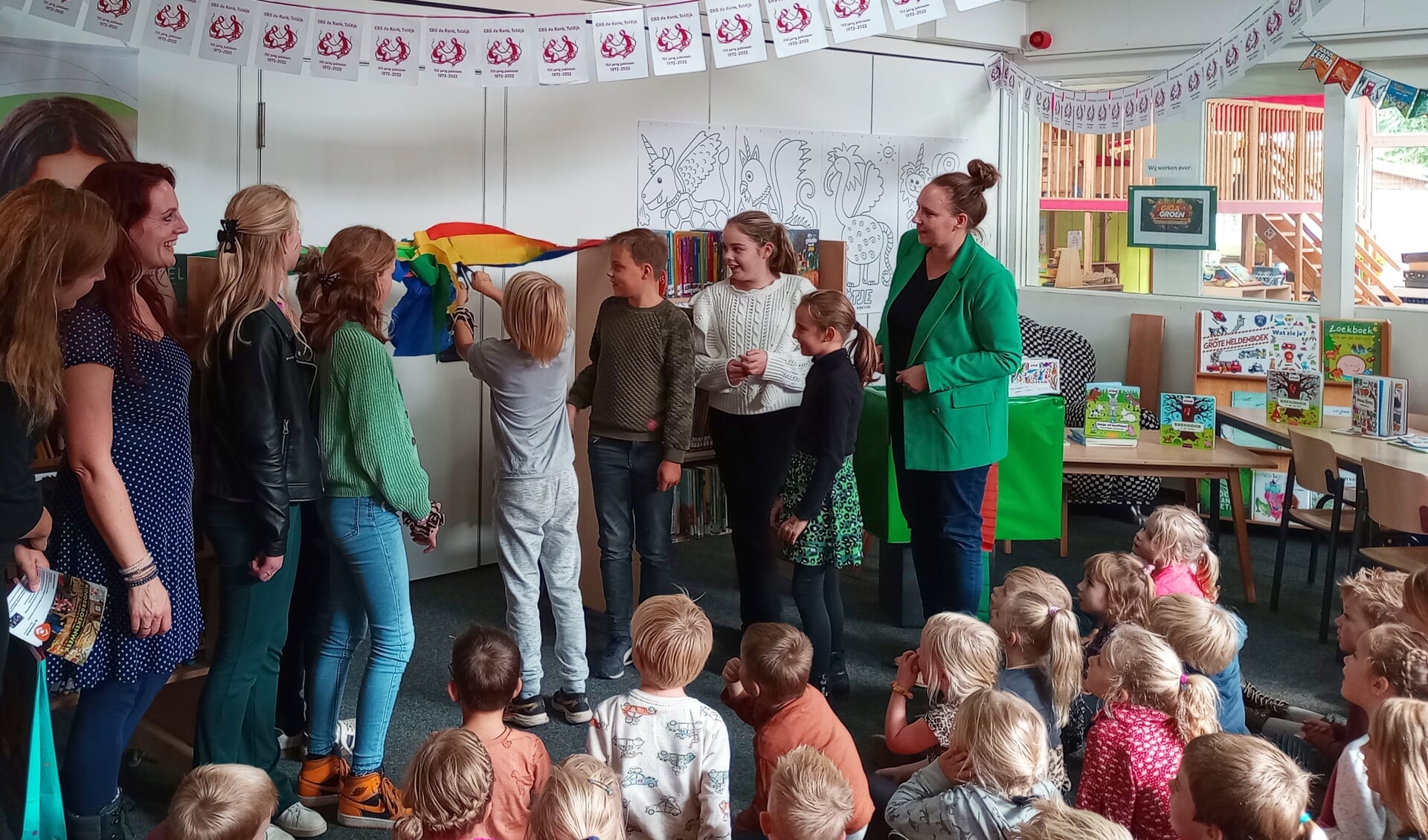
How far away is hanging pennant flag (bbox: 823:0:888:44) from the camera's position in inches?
154

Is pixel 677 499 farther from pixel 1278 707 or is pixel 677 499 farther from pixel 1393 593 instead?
pixel 1393 593

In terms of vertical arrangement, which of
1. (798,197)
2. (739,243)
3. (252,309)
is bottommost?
(252,309)

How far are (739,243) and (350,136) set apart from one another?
5.98 ft

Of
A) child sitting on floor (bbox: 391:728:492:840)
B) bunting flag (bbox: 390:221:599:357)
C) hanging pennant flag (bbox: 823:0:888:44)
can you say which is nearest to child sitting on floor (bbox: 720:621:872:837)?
child sitting on floor (bbox: 391:728:492:840)

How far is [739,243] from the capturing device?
3936 mm

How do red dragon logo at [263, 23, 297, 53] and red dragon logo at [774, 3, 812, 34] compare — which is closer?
red dragon logo at [263, 23, 297, 53]

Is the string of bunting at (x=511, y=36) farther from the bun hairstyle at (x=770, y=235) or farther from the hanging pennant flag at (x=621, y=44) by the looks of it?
the bun hairstyle at (x=770, y=235)

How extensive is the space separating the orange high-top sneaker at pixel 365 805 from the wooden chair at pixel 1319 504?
3313 mm

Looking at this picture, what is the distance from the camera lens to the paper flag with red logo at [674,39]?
4117 mm

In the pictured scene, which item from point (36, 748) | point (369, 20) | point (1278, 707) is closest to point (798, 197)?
point (369, 20)

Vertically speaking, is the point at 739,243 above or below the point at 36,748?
above

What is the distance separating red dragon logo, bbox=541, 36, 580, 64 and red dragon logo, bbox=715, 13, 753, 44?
490 mm

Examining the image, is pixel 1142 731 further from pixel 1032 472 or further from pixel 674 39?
pixel 674 39

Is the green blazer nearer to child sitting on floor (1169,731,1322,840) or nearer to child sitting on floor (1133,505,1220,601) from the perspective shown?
child sitting on floor (1133,505,1220,601)
